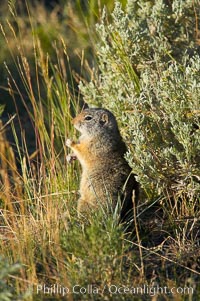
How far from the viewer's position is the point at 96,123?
20.0 ft

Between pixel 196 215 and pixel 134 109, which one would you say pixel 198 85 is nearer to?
pixel 134 109

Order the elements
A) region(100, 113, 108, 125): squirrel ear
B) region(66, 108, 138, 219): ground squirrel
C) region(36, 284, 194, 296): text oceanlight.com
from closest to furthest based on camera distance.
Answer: region(36, 284, 194, 296): text oceanlight.com → region(66, 108, 138, 219): ground squirrel → region(100, 113, 108, 125): squirrel ear

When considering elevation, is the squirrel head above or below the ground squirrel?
above

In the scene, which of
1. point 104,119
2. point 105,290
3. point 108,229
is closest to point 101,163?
point 104,119

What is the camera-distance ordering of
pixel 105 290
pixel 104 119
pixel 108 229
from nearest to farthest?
1. pixel 105 290
2. pixel 108 229
3. pixel 104 119

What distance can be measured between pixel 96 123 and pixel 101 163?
425 mm

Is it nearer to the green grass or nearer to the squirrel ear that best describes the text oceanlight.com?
the green grass

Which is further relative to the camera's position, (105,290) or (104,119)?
(104,119)

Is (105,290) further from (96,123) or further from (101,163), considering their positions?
(96,123)

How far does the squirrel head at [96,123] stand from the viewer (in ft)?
19.8

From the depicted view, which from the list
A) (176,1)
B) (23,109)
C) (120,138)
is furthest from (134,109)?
(23,109)

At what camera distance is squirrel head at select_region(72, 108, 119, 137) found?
6035 millimetres

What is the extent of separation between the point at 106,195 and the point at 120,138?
0.65 metres

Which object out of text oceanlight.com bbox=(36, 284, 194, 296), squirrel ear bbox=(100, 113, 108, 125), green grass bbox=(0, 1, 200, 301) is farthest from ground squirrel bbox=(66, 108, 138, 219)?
text oceanlight.com bbox=(36, 284, 194, 296)
